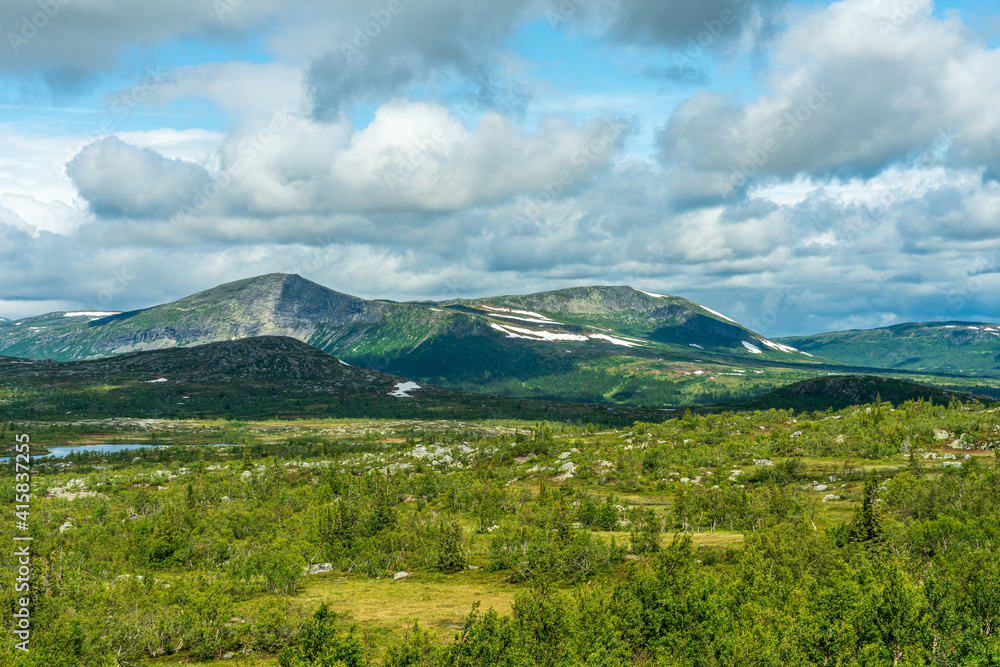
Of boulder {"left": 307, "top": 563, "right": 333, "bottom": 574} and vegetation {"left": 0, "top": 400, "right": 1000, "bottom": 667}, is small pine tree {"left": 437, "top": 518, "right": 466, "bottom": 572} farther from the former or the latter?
boulder {"left": 307, "top": 563, "right": 333, "bottom": 574}

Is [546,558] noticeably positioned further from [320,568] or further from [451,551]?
[320,568]

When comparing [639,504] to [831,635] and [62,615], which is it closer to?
[831,635]

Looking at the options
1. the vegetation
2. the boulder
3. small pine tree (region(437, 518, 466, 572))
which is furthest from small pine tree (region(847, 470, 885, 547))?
the boulder

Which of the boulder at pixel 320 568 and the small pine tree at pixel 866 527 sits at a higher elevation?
the small pine tree at pixel 866 527

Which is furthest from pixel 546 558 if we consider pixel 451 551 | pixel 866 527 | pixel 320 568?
pixel 866 527

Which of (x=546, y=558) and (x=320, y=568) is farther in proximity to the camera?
(x=320, y=568)

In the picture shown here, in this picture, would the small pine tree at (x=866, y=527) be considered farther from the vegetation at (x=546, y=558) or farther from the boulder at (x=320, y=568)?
the boulder at (x=320, y=568)

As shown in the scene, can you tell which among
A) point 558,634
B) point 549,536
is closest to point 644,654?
point 558,634

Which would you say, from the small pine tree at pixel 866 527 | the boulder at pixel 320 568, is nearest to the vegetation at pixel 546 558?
the small pine tree at pixel 866 527
